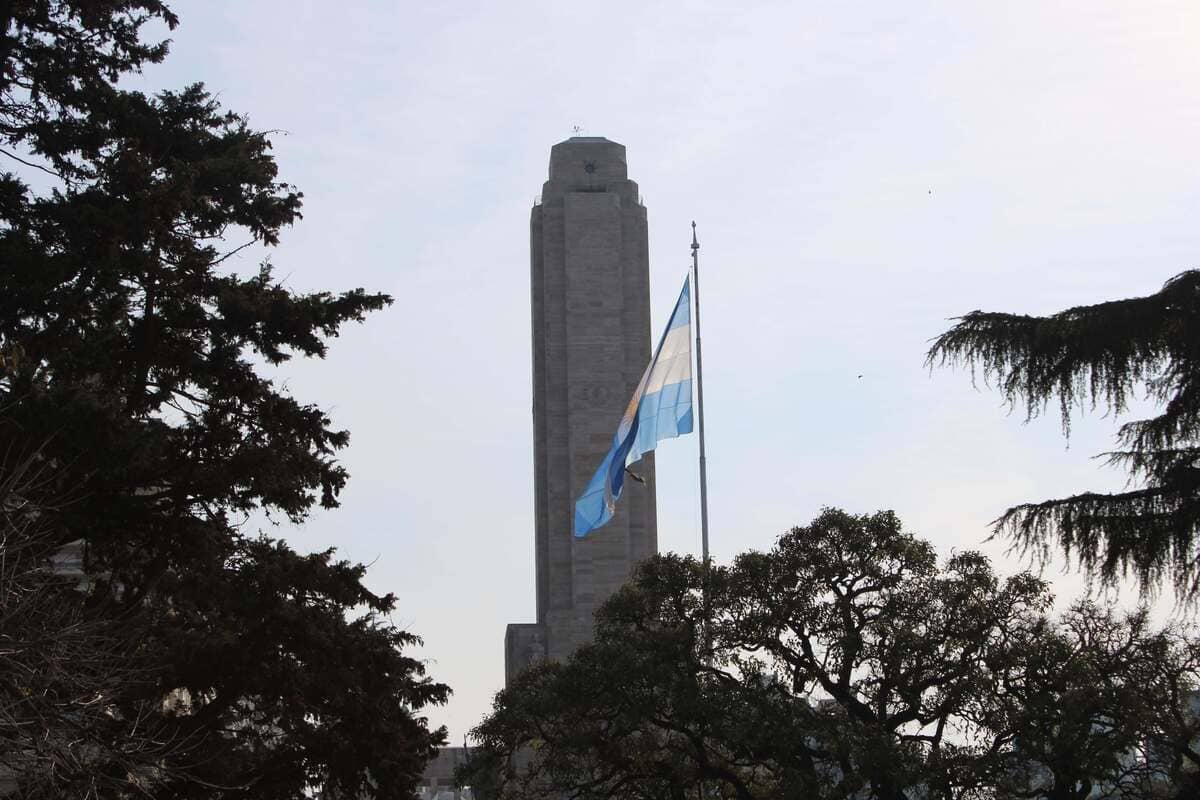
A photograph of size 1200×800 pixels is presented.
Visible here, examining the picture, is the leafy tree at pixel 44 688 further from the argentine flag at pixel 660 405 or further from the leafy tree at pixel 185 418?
the argentine flag at pixel 660 405

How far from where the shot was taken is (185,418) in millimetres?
20859

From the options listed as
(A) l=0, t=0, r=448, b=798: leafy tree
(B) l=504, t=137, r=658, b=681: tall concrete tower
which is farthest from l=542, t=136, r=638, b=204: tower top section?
(A) l=0, t=0, r=448, b=798: leafy tree

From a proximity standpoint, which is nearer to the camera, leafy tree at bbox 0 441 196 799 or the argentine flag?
leafy tree at bbox 0 441 196 799

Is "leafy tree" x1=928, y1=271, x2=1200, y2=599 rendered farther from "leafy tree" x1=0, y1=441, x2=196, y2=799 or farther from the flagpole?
the flagpole

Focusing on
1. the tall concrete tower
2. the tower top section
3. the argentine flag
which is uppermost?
the tower top section

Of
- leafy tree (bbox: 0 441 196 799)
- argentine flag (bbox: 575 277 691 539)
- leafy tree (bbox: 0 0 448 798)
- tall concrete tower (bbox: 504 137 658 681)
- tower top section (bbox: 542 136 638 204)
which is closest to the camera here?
leafy tree (bbox: 0 441 196 799)

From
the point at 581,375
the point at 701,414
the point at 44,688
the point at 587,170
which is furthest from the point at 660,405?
the point at 587,170

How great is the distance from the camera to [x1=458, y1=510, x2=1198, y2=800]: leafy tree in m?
27.5

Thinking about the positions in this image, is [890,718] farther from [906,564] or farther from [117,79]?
[117,79]

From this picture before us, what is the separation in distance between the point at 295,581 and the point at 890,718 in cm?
1141

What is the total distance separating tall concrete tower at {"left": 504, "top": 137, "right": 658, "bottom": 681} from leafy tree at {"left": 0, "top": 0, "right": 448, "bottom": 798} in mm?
59267

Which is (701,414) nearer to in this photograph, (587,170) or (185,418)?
(185,418)

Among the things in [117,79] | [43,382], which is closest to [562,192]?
[117,79]

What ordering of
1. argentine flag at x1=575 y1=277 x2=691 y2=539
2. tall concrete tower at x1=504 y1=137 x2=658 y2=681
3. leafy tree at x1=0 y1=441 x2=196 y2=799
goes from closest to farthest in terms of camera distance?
leafy tree at x1=0 y1=441 x2=196 y2=799 < argentine flag at x1=575 y1=277 x2=691 y2=539 < tall concrete tower at x1=504 y1=137 x2=658 y2=681
